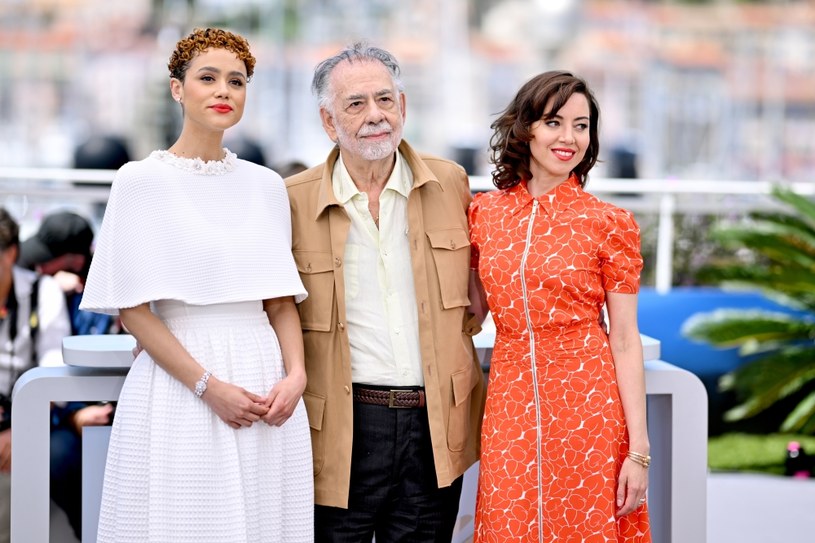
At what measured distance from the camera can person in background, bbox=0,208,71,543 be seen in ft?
12.9

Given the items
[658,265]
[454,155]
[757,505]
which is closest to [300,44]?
[454,155]

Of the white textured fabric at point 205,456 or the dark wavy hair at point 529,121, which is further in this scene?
the dark wavy hair at point 529,121

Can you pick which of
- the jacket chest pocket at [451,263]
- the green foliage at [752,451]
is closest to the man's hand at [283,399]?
the jacket chest pocket at [451,263]

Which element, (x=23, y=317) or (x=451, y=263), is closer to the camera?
(x=451, y=263)

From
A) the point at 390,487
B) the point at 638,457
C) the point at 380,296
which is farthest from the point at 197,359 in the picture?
the point at 638,457

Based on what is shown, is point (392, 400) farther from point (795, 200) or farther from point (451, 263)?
point (795, 200)

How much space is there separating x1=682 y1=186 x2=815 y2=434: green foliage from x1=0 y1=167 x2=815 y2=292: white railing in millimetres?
315

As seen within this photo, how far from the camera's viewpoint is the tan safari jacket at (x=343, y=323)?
254cm

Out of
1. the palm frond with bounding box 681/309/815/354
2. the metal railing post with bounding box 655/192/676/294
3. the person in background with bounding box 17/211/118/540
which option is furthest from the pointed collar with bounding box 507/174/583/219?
the metal railing post with bounding box 655/192/676/294

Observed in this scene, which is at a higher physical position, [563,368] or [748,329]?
[563,368]

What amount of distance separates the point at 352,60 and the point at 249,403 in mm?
862

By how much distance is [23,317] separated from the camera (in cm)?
400

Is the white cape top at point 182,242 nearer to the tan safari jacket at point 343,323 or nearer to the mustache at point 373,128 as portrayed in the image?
the tan safari jacket at point 343,323

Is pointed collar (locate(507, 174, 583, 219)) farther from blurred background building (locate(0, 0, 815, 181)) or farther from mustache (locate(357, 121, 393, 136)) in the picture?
blurred background building (locate(0, 0, 815, 181))
